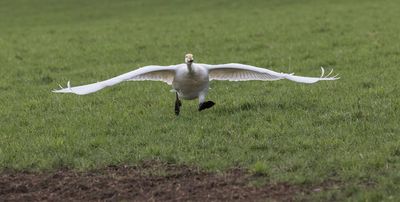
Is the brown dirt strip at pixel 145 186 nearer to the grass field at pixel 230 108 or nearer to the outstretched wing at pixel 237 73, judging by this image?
the grass field at pixel 230 108

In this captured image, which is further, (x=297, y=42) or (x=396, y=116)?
(x=297, y=42)

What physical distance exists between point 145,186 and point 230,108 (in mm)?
4009

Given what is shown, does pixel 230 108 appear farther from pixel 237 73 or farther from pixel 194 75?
pixel 194 75

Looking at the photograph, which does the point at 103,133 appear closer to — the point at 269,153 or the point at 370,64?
the point at 269,153

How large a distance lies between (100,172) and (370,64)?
8622mm

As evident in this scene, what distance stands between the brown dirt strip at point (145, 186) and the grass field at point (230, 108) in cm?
25

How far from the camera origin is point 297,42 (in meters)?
20.6

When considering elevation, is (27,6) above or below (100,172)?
above

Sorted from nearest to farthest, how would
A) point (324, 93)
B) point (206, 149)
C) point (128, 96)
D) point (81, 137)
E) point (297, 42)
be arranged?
point (206, 149) → point (81, 137) → point (324, 93) → point (128, 96) → point (297, 42)

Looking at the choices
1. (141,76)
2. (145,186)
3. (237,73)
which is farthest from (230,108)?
(145,186)

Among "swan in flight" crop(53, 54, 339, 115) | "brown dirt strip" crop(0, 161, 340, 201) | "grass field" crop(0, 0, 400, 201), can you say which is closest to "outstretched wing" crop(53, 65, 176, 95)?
"swan in flight" crop(53, 54, 339, 115)

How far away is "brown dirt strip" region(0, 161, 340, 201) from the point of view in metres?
7.81

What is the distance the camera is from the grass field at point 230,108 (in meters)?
8.95

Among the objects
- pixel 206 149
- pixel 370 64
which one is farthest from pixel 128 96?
pixel 370 64
